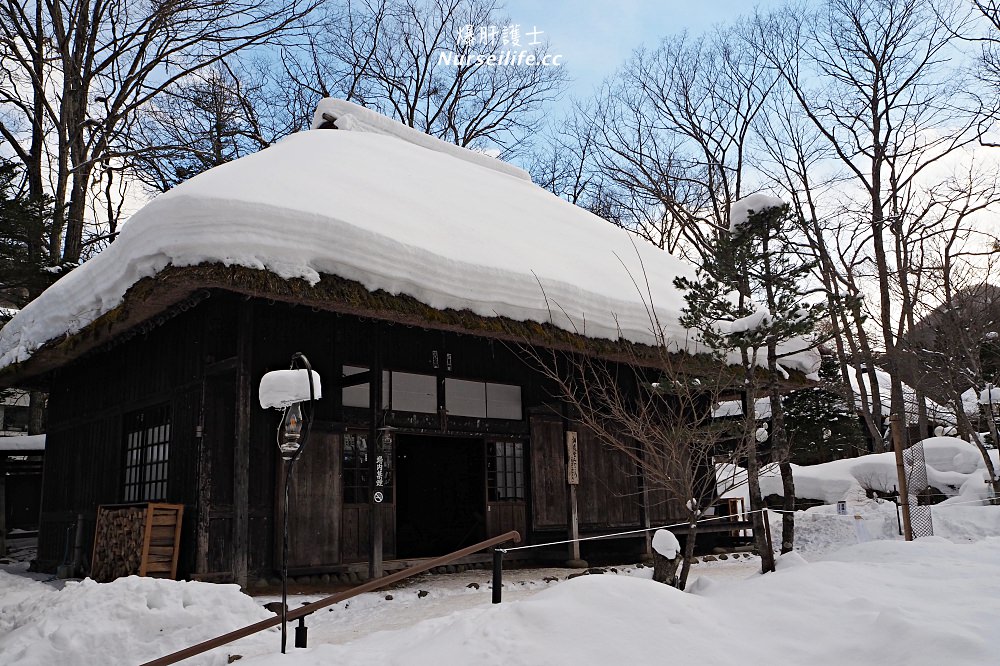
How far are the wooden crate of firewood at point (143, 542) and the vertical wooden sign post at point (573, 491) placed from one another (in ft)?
16.7

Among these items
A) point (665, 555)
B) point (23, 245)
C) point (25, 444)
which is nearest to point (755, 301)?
point (665, 555)

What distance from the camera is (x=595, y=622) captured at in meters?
4.52

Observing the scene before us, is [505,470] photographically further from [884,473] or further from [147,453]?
[884,473]

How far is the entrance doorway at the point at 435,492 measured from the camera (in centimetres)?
1385

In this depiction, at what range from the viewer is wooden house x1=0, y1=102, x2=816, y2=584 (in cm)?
756

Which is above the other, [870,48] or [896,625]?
[870,48]

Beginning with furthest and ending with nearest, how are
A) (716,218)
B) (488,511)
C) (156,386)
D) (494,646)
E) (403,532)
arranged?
(716,218)
(403,532)
(488,511)
(156,386)
(494,646)

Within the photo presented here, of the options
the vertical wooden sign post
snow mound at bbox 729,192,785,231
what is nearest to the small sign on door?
the vertical wooden sign post

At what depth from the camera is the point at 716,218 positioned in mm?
25875

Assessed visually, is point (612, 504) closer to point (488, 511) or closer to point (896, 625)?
point (488, 511)

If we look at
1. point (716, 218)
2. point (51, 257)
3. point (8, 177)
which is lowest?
point (51, 257)

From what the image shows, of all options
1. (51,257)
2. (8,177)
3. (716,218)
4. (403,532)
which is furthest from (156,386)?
(716,218)

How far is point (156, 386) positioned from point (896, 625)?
27.8 feet

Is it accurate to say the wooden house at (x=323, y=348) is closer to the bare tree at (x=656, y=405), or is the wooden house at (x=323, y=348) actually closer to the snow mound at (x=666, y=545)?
the bare tree at (x=656, y=405)
